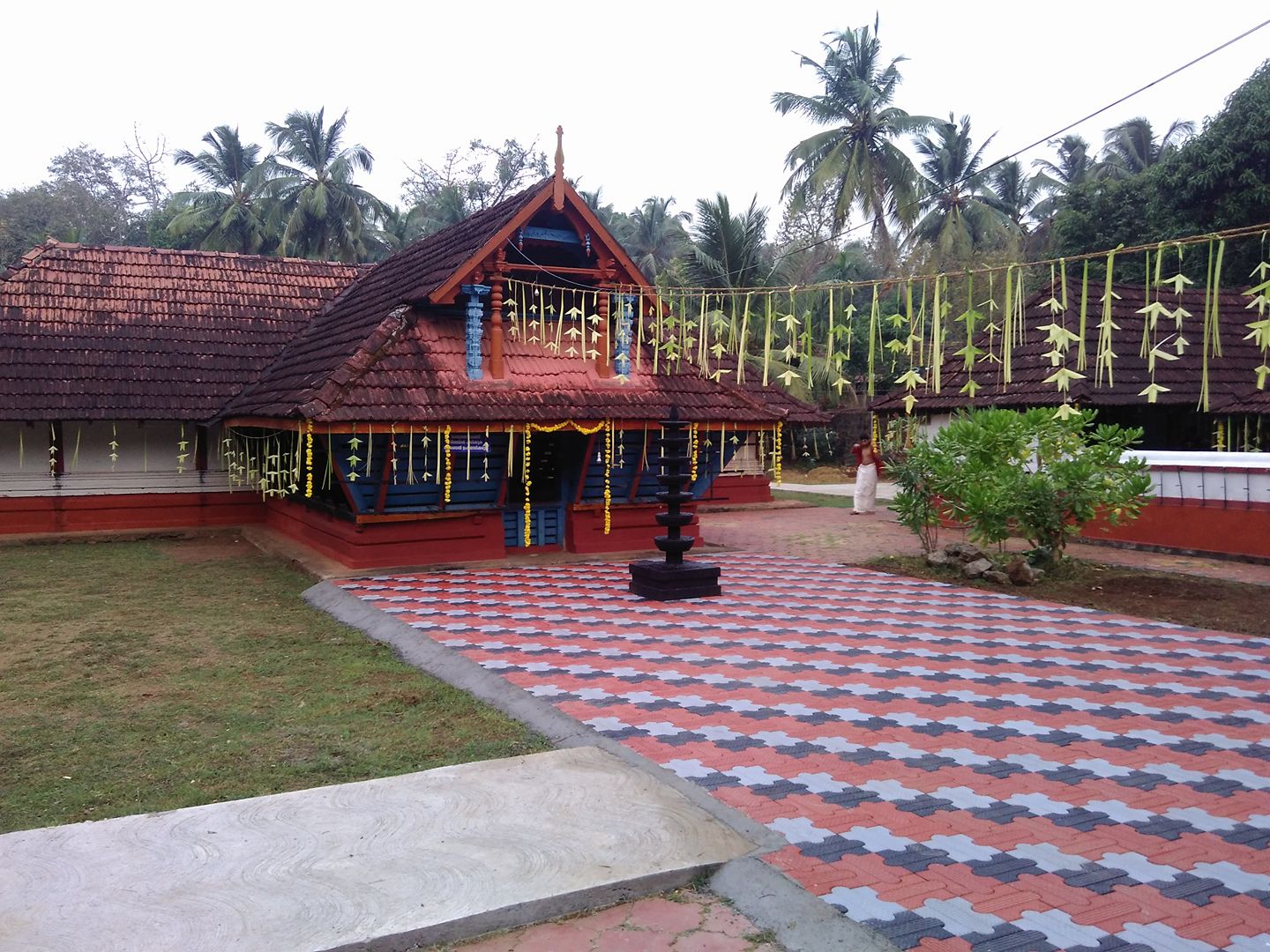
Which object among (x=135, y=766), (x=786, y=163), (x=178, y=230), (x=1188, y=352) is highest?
(x=786, y=163)

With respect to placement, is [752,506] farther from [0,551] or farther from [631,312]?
[0,551]

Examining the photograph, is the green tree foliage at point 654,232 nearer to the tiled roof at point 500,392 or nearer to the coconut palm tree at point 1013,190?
the coconut palm tree at point 1013,190

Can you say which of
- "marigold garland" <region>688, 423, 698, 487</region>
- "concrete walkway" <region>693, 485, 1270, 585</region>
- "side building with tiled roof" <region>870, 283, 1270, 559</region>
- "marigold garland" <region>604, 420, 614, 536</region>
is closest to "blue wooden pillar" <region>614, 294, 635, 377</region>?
"marigold garland" <region>604, 420, 614, 536</region>

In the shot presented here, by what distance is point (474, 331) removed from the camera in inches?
452

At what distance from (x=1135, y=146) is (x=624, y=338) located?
3165cm

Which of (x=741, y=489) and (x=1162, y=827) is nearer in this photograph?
(x=1162, y=827)

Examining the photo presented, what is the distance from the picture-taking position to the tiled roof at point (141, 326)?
13.8 m

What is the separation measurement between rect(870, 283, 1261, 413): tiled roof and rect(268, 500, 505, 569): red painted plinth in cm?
783

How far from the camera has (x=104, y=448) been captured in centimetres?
1477

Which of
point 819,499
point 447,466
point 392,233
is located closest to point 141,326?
point 447,466

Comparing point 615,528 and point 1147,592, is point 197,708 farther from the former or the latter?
point 1147,592

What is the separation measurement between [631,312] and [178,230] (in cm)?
2569

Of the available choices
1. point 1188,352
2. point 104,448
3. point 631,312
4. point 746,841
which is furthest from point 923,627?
point 104,448

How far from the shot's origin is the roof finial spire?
441 inches
